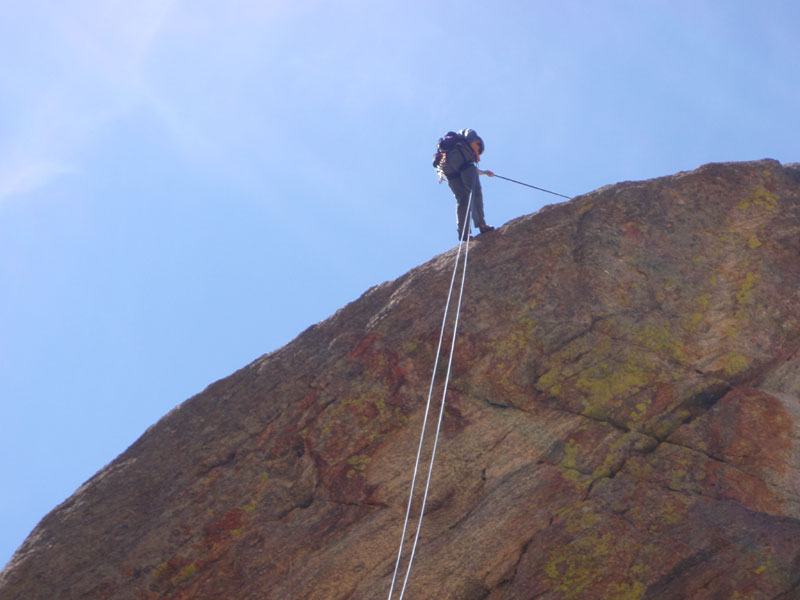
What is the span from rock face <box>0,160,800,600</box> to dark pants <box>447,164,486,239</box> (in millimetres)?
821

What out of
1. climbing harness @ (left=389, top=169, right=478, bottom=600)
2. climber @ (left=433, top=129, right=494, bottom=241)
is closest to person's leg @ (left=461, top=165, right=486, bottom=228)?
climber @ (left=433, top=129, right=494, bottom=241)

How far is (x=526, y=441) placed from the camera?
10.9 m

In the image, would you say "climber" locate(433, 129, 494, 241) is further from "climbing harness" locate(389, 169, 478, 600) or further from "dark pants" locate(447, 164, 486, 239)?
"climbing harness" locate(389, 169, 478, 600)

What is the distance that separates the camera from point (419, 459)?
35.8 feet

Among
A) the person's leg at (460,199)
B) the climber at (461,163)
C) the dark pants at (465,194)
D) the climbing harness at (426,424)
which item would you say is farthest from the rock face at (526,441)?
the climber at (461,163)

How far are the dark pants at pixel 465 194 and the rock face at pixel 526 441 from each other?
821 mm

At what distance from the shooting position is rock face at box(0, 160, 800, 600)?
32.8 feet

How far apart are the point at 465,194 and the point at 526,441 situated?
17.0 ft

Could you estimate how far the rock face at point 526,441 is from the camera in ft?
32.8

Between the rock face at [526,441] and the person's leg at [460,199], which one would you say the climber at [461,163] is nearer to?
the person's leg at [460,199]

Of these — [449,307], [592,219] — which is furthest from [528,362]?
[592,219]

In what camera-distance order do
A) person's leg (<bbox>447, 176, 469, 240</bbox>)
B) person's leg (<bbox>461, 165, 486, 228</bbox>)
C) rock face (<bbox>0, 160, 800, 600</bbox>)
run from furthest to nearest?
person's leg (<bbox>447, 176, 469, 240</bbox>)
person's leg (<bbox>461, 165, 486, 228</bbox>)
rock face (<bbox>0, 160, 800, 600</bbox>)

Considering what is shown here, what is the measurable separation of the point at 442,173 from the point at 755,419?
676 centimetres

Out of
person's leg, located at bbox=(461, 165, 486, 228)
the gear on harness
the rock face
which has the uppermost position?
the gear on harness
